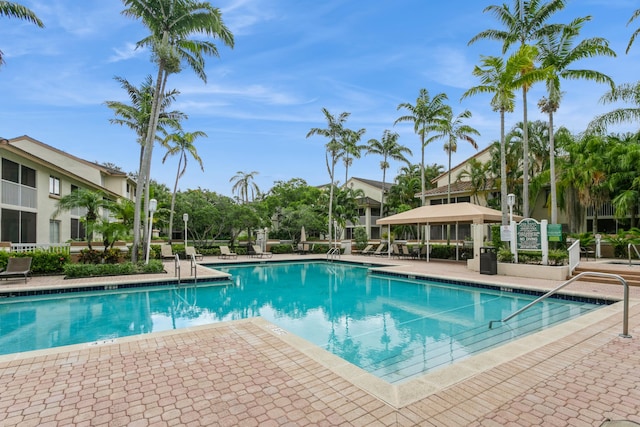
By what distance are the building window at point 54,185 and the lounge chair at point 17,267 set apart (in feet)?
24.9

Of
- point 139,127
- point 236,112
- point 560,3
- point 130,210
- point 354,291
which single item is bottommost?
point 354,291

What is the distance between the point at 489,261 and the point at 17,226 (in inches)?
786

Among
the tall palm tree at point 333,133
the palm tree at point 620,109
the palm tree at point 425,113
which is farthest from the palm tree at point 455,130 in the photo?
the palm tree at point 620,109

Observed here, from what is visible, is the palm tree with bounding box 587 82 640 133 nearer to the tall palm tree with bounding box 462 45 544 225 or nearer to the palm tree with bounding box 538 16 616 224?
the palm tree with bounding box 538 16 616 224

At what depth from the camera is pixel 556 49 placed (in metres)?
16.1

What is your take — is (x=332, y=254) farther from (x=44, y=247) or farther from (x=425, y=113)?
(x=44, y=247)

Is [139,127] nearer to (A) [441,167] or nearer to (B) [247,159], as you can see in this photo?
(B) [247,159]

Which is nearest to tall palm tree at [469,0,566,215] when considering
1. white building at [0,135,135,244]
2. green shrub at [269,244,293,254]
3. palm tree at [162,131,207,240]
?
green shrub at [269,244,293,254]

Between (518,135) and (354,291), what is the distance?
1828cm

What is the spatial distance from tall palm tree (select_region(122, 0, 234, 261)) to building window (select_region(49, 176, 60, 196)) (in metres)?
7.06

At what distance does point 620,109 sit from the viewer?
17578 millimetres

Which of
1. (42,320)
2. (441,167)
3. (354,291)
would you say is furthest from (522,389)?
(441,167)

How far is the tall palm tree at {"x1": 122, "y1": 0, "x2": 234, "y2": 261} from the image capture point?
13289mm

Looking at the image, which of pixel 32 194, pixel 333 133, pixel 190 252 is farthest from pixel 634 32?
pixel 32 194
